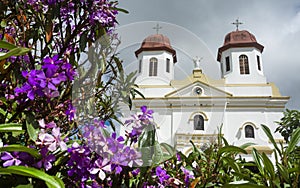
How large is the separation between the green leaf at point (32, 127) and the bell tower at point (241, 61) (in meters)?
16.3

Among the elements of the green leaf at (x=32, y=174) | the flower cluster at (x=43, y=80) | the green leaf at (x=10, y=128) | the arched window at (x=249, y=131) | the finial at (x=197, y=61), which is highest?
the arched window at (x=249, y=131)

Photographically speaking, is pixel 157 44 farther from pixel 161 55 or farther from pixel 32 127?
pixel 32 127

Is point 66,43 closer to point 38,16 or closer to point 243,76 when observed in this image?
point 38,16

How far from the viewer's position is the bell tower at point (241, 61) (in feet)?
54.3

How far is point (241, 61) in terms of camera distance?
17359mm

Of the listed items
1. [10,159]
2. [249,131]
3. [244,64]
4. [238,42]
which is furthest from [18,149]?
[238,42]

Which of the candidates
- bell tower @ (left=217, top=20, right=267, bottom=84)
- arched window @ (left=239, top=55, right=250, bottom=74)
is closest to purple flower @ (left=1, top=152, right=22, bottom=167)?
bell tower @ (left=217, top=20, right=267, bottom=84)

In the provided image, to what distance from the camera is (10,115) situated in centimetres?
87

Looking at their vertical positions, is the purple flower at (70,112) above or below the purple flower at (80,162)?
above

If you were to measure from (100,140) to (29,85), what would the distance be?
229 millimetres

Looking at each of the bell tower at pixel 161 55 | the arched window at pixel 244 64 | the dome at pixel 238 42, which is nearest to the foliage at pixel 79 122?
the bell tower at pixel 161 55

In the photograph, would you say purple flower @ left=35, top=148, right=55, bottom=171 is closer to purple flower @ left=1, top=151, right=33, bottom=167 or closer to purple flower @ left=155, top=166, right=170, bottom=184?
purple flower @ left=1, top=151, right=33, bottom=167

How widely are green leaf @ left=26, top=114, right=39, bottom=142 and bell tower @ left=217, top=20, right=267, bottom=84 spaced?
16.3 metres

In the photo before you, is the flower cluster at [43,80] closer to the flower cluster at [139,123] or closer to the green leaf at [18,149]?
the green leaf at [18,149]
